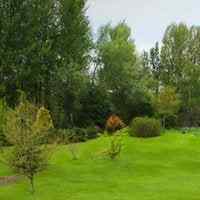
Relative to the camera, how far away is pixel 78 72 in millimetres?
54344

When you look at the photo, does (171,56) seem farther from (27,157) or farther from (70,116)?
(27,157)

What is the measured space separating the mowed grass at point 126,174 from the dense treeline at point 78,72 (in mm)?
16136

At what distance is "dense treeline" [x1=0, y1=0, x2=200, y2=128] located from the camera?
50906 millimetres

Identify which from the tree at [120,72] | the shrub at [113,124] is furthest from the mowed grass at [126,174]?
the tree at [120,72]

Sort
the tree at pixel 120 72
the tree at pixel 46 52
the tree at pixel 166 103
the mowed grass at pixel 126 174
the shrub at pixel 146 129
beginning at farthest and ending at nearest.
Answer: the tree at pixel 120 72 < the tree at pixel 166 103 < the tree at pixel 46 52 < the shrub at pixel 146 129 < the mowed grass at pixel 126 174

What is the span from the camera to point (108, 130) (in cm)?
5044

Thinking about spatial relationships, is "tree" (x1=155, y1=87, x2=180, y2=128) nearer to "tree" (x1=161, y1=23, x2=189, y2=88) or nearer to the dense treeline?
the dense treeline

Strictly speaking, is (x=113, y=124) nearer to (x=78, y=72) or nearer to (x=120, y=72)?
(x=78, y=72)

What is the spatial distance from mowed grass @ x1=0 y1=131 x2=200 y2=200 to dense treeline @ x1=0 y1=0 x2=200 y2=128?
16.1m

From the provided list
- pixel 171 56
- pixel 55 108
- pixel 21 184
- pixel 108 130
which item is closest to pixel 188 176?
pixel 21 184

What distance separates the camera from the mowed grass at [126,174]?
71.6 ft

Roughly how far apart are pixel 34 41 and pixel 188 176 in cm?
2982

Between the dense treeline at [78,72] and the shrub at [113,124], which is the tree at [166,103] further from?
the shrub at [113,124]

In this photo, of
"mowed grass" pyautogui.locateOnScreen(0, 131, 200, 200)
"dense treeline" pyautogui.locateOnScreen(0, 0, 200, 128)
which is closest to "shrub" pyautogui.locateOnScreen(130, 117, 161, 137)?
"mowed grass" pyautogui.locateOnScreen(0, 131, 200, 200)
